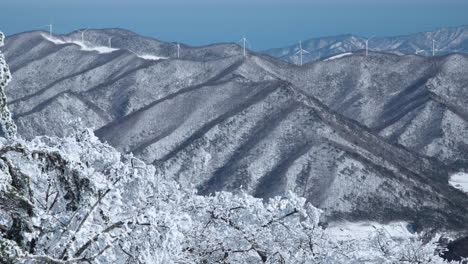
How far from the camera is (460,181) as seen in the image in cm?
4925

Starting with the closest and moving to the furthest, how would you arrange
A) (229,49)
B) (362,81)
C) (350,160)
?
(350,160) < (362,81) < (229,49)

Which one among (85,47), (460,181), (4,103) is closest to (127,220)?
(4,103)

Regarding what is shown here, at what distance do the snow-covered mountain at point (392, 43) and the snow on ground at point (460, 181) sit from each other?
124 meters

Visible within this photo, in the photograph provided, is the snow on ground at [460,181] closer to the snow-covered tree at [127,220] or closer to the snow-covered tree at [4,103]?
the snow-covered tree at [127,220]

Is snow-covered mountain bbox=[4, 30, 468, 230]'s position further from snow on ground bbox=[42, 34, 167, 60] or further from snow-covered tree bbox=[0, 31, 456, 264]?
snow-covered tree bbox=[0, 31, 456, 264]

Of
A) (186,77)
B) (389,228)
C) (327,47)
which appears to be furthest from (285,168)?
(327,47)

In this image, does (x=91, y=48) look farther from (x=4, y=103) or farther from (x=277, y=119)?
(x=4, y=103)

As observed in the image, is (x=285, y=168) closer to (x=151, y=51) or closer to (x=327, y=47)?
(x=151, y=51)

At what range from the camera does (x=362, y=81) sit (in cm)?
7500

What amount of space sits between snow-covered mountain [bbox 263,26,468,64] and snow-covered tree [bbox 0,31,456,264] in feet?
545

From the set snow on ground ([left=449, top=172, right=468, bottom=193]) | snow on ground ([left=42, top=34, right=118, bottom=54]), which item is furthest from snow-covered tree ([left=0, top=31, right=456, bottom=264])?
snow on ground ([left=42, top=34, right=118, bottom=54])

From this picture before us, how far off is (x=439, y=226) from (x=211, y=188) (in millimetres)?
13077

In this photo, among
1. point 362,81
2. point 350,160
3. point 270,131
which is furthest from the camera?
point 362,81

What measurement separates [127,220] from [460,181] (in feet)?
153
